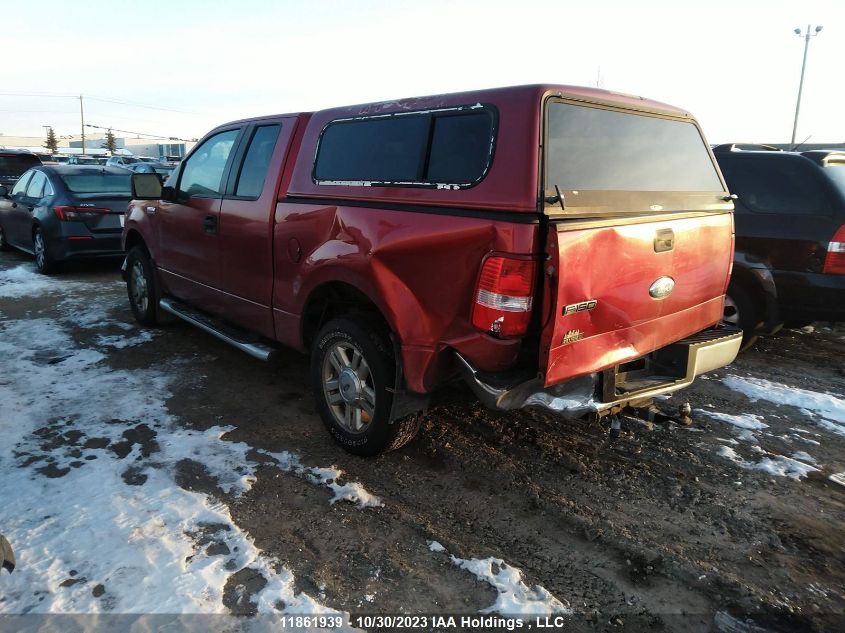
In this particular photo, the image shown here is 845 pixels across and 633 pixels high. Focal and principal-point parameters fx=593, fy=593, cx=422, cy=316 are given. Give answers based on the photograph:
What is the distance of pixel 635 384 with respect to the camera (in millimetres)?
3127

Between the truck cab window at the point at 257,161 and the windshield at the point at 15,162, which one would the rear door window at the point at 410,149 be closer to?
the truck cab window at the point at 257,161

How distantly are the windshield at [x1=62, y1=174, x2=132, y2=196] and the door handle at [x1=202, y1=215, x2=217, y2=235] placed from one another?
4799mm

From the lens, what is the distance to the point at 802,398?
4531 millimetres

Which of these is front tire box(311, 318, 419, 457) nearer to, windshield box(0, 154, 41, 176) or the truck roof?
the truck roof

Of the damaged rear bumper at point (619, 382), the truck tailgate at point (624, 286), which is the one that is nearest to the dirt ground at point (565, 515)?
the damaged rear bumper at point (619, 382)

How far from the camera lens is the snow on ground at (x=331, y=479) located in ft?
10.2

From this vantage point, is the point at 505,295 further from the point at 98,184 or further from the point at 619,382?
the point at 98,184

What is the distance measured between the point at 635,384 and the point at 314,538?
5.91 ft

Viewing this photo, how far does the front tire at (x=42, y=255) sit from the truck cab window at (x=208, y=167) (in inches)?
189

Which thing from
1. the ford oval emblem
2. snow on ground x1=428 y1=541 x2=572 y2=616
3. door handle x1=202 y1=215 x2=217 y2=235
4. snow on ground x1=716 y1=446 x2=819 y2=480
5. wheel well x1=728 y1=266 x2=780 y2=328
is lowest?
snow on ground x1=428 y1=541 x2=572 y2=616

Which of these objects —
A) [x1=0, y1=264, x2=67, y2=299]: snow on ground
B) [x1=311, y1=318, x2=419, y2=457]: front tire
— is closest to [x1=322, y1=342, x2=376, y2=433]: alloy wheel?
[x1=311, y1=318, x2=419, y2=457]: front tire

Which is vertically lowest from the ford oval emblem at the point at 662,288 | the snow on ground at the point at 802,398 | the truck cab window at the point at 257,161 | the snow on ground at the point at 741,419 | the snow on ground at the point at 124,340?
the snow on ground at the point at 124,340

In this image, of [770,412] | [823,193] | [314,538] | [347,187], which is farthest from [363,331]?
[823,193]

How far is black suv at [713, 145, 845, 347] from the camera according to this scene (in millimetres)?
4871
